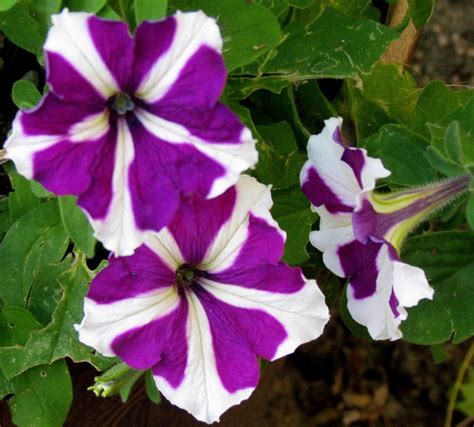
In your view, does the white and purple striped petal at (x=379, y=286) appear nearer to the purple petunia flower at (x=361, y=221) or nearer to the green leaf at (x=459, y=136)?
the purple petunia flower at (x=361, y=221)

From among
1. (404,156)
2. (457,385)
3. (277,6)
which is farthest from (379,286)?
(457,385)

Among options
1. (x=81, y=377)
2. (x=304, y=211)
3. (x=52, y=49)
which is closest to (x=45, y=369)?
(x=81, y=377)

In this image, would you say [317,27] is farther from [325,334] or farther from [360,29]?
[325,334]

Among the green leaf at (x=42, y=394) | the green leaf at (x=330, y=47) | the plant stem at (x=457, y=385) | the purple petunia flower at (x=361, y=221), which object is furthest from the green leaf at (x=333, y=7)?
the plant stem at (x=457, y=385)

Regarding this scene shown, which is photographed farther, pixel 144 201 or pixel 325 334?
pixel 325 334

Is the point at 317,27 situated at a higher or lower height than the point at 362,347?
higher

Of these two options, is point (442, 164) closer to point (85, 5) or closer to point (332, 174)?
point (332, 174)
